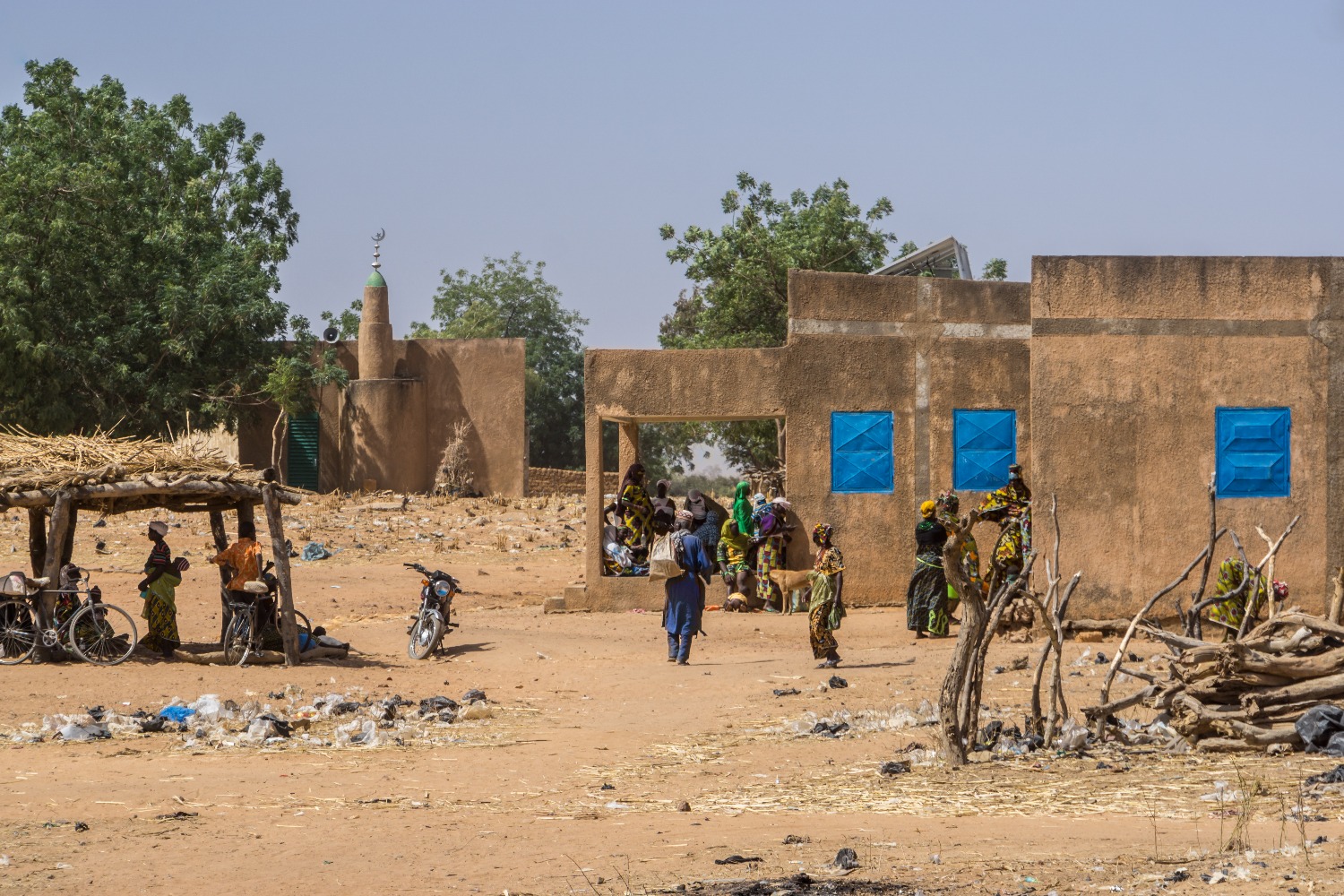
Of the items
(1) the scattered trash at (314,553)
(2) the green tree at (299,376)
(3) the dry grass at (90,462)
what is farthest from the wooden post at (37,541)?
(2) the green tree at (299,376)

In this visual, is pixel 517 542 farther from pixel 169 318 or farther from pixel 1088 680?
pixel 1088 680

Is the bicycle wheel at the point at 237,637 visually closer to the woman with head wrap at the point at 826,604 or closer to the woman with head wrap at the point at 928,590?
the woman with head wrap at the point at 826,604

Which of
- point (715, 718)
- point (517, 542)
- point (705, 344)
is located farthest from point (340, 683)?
point (705, 344)

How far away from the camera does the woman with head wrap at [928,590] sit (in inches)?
629

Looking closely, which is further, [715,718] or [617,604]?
[617,604]

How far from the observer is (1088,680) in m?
12.7

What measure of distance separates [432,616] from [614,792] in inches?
254

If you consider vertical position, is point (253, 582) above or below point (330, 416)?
below

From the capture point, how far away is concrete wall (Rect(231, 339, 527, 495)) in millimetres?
32594

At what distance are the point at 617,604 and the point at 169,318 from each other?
47.7 ft

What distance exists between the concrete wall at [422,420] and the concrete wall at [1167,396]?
18.5 meters

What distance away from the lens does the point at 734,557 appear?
62.7 ft

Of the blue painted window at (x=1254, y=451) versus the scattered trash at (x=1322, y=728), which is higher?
the blue painted window at (x=1254, y=451)

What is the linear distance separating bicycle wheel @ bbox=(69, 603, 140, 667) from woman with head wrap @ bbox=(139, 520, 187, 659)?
26 cm
